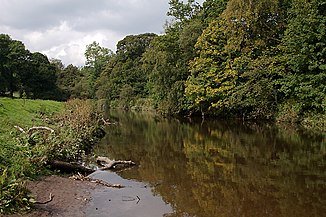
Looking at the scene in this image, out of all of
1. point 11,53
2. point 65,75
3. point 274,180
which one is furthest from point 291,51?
point 65,75

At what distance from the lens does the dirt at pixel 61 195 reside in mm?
7688

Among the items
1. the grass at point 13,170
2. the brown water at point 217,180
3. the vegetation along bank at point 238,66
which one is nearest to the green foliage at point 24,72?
the vegetation along bank at point 238,66

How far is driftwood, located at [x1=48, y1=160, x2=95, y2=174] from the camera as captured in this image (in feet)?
37.5

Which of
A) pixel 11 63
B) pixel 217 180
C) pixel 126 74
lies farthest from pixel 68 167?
pixel 126 74

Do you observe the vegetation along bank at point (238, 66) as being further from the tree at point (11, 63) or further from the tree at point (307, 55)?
the tree at point (11, 63)

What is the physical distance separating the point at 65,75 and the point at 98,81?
14.9m

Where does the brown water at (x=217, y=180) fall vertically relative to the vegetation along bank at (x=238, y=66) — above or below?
below

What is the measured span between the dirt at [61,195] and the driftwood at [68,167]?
34.8 inches

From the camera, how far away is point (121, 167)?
13461 millimetres

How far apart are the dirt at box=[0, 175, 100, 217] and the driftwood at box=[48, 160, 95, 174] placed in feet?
2.90

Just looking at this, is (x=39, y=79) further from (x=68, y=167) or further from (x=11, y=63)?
(x=68, y=167)

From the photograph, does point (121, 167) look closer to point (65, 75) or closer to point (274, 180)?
point (274, 180)

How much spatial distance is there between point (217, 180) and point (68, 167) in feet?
16.9

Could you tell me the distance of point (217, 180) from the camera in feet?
37.3
